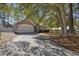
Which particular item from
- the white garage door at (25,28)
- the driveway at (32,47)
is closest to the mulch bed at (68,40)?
the driveway at (32,47)

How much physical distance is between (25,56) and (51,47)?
0.28 meters

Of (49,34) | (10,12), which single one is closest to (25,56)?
(49,34)

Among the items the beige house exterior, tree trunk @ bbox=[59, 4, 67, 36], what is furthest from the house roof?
tree trunk @ bbox=[59, 4, 67, 36]

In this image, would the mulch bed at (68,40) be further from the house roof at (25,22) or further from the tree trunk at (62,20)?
the house roof at (25,22)

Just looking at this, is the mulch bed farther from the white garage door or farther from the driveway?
the white garage door

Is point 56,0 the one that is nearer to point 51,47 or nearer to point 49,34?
point 49,34

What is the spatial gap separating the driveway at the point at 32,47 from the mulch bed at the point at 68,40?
4 centimetres

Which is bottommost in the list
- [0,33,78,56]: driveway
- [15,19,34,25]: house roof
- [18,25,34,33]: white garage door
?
[0,33,78,56]: driveway

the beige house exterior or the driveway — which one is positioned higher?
the beige house exterior

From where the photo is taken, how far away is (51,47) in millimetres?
1472

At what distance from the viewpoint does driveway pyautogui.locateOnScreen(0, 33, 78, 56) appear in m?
1.46

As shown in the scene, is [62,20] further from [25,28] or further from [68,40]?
[25,28]

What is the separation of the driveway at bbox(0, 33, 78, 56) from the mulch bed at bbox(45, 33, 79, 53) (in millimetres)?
43

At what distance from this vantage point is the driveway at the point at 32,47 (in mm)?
1463
